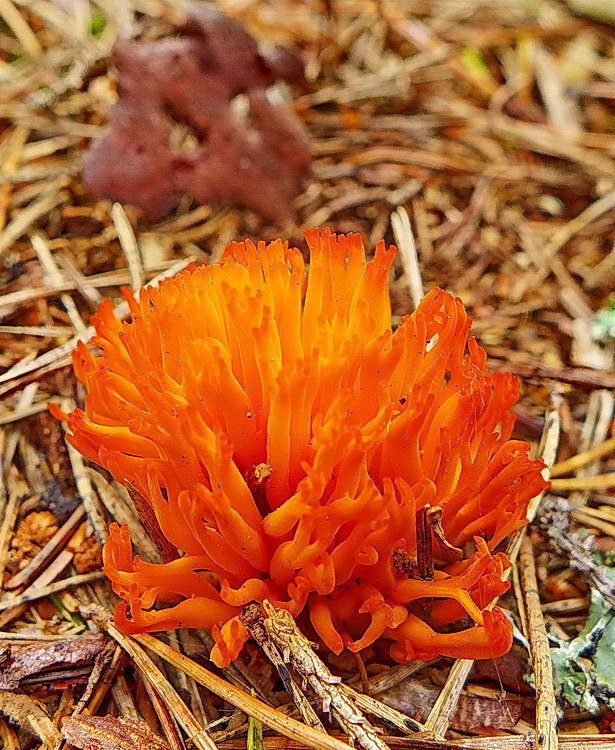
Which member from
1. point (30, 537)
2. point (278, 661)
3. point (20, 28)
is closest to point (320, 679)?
point (278, 661)

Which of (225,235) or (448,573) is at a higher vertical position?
(225,235)

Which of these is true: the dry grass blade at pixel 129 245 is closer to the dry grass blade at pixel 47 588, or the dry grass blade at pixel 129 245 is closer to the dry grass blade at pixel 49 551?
the dry grass blade at pixel 49 551

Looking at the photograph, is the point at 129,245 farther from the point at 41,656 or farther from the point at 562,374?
the point at 562,374

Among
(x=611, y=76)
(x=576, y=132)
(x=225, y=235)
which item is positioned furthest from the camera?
(x=611, y=76)

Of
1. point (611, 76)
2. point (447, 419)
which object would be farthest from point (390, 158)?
point (447, 419)

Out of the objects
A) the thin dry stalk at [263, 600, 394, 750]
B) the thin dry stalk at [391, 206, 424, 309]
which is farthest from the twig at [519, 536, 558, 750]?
the thin dry stalk at [391, 206, 424, 309]

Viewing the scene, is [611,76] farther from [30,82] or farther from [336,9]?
[30,82]
